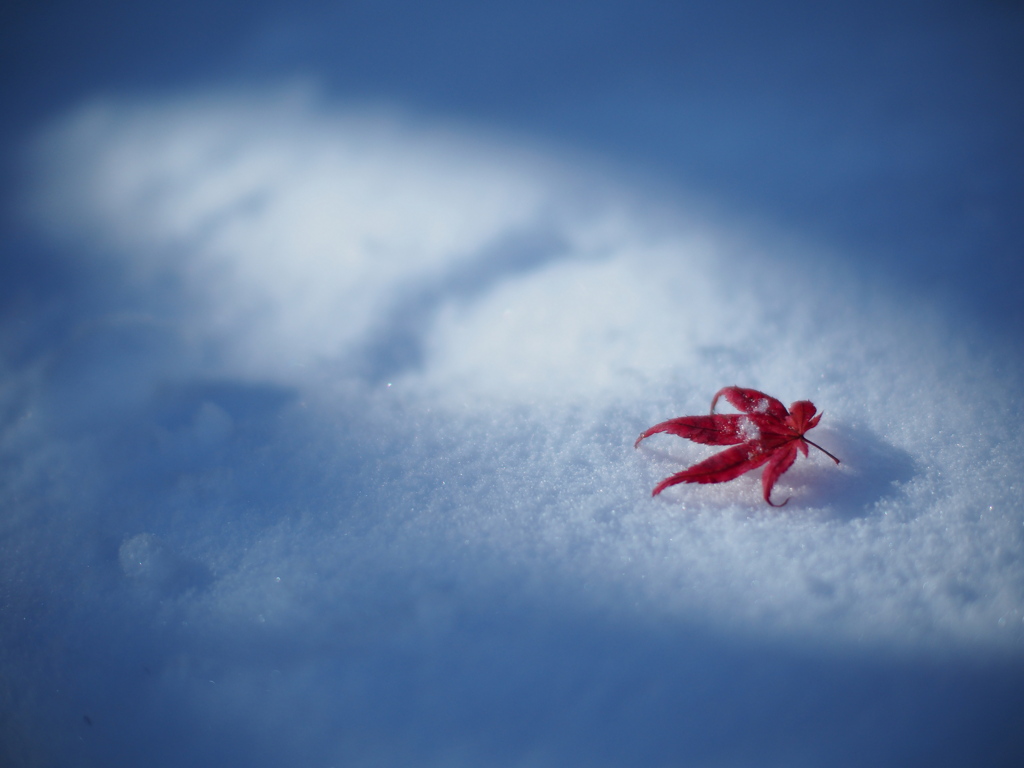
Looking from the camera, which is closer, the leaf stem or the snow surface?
the snow surface

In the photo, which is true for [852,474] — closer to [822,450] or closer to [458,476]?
[822,450]

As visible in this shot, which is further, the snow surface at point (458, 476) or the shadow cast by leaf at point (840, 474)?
the shadow cast by leaf at point (840, 474)

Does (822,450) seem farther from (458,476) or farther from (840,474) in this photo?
(458,476)

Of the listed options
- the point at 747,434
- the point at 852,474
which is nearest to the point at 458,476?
the point at 747,434

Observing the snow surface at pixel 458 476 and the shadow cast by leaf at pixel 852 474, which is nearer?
the snow surface at pixel 458 476

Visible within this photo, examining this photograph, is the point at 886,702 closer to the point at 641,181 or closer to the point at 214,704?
the point at 214,704

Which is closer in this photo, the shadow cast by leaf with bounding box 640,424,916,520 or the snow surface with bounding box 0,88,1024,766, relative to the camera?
the snow surface with bounding box 0,88,1024,766
